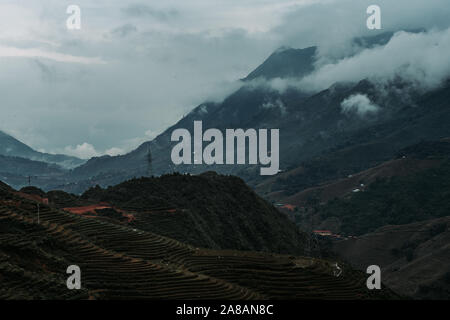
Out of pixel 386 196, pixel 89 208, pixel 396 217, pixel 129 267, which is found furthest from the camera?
pixel 386 196

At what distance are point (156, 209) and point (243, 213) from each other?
59.4 feet

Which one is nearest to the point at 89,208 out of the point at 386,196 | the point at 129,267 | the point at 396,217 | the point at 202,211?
the point at 202,211

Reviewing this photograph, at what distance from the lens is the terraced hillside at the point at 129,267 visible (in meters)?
42.0

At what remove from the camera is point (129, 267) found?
1945 inches

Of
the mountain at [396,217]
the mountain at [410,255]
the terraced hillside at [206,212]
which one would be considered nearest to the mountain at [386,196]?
the mountain at [396,217]

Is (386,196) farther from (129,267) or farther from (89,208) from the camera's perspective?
(129,267)

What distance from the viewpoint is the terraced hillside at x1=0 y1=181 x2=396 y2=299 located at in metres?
42.0

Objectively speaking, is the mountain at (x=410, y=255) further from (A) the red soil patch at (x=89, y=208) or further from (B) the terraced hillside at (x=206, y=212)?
(A) the red soil patch at (x=89, y=208)

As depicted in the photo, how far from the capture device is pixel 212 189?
99812 millimetres

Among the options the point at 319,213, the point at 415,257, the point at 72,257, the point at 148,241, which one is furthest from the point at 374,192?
the point at 72,257

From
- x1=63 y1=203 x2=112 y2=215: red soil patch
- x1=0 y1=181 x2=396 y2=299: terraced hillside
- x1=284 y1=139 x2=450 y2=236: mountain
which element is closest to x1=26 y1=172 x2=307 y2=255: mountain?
x1=63 y1=203 x2=112 y2=215: red soil patch

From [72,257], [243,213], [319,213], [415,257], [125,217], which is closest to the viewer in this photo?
[72,257]

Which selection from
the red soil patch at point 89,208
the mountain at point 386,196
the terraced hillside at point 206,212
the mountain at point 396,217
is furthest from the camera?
the mountain at point 386,196
